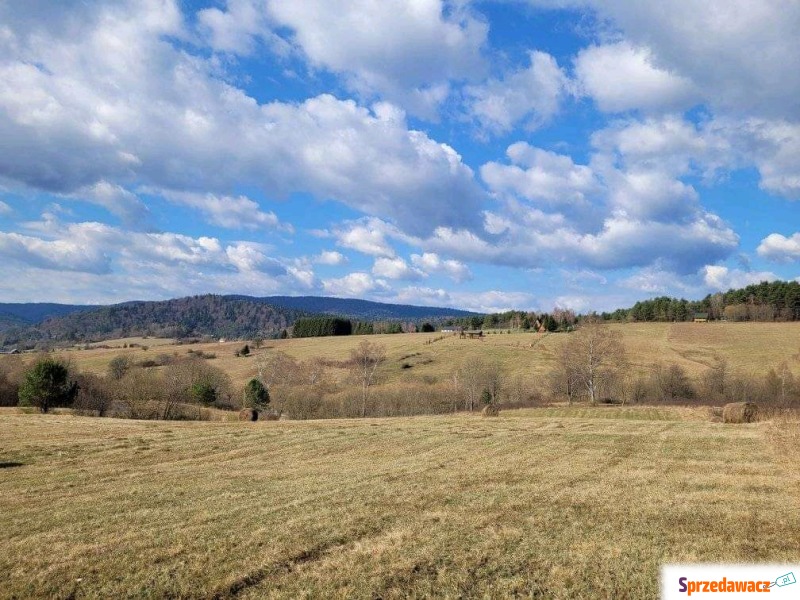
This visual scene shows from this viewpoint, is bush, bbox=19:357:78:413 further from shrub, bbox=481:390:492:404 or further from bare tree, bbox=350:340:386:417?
shrub, bbox=481:390:492:404

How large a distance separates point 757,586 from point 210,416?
67385mm

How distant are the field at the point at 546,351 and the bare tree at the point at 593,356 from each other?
11.7m

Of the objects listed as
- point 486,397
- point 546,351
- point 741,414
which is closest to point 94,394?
point 486,397

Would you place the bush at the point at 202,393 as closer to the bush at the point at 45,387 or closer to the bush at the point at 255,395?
the bush at the point at 255,395

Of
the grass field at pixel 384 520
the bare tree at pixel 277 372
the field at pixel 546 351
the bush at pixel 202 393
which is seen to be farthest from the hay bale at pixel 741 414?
the bare tree at pixel 277 372

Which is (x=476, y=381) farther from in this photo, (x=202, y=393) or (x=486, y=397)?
(x=202, y=393)

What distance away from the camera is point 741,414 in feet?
143

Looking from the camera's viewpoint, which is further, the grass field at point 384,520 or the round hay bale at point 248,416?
the round hay bale at point 248,416

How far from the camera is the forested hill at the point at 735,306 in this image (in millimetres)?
136250

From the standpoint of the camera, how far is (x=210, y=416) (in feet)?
224

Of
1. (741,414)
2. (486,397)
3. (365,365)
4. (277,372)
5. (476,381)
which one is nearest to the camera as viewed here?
(741,414)

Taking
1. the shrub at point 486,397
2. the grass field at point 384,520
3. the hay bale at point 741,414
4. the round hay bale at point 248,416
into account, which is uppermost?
the grass field at point 384,520

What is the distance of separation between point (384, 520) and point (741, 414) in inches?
1651

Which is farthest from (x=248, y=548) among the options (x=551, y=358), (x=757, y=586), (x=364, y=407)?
(x=551, y=358)
